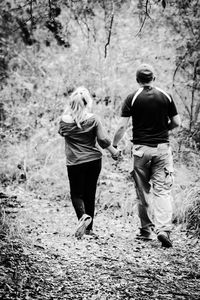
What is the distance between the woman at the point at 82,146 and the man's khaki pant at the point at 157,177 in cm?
41

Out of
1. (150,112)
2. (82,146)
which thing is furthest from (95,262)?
(150,112)

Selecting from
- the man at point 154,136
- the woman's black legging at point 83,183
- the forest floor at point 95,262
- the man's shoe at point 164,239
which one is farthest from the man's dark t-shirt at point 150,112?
the forest floor at point 95,262

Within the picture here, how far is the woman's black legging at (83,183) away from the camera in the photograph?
225 inches

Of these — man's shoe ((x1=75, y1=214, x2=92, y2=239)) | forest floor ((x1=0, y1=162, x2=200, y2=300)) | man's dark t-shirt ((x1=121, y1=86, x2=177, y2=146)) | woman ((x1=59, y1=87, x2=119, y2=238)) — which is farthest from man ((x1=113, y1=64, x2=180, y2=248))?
man's shoe ((x1=75, y1=214, x2=92, y2=239))

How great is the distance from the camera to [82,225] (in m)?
5.50

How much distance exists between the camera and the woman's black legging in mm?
5707

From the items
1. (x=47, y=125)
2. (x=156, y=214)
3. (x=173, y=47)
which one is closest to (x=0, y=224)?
(x=156, y=214)

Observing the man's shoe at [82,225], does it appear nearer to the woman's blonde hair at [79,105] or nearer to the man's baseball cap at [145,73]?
the woman's blonde hair at [79,105]

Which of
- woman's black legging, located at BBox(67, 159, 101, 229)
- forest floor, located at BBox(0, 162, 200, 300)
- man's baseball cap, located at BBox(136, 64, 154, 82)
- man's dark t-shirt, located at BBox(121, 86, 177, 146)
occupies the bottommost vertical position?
forest floor, located at BBox(0, 162, 200, 300)

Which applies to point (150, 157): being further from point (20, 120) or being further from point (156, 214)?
point (20, 120)

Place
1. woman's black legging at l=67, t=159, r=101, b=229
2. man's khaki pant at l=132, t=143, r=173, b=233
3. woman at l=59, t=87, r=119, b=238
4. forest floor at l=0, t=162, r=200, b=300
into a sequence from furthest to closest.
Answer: woman's black legging at l=67, t=159, r=101, b=229, woman at l=59, t=87, r=119, b=238, man's khaki pant at l=132, t=143, r=173, b=233, forest floor at l=0, t=162, r=200, b=300

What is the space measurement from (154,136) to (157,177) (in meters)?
0.57

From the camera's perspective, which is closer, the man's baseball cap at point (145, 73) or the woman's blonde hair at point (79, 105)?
the man's baseball cap at point (145, 73)

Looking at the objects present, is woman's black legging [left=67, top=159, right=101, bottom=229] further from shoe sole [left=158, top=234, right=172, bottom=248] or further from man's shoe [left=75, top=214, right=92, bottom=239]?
shoe sole [left=158, top=234, right=172, bottom=248]
